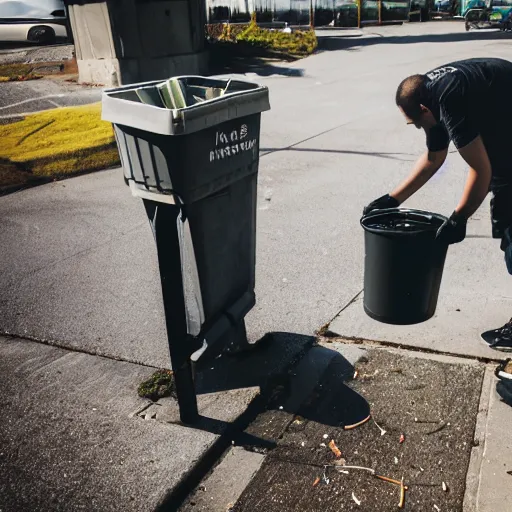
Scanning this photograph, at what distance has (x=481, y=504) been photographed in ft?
8.51

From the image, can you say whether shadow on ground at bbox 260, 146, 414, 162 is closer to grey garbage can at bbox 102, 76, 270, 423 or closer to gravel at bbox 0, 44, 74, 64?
grey garbage can at bbox 102, 76, 270, 423

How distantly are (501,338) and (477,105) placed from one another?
1.41m

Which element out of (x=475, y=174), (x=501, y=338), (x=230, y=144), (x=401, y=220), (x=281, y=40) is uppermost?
(x=230, y=144)

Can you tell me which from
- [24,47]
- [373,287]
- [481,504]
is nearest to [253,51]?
[24,47]

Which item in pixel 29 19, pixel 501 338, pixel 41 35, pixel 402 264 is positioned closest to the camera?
pixel 402 264

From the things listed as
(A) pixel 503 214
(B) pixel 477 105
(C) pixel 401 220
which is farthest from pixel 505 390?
(B) pixel 477 105

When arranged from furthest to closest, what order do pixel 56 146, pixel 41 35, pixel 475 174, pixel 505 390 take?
pixel 41 35 < pixel 56 146 < pixel 505 390 < pixel 475 174

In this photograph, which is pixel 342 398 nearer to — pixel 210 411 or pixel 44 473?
pixel 210 411

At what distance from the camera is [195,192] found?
2.80m

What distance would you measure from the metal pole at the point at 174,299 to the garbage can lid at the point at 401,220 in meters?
1.12

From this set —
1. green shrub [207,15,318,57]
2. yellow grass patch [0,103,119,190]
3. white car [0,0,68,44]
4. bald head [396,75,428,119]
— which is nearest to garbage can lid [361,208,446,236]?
bald head [396,75,428,119]

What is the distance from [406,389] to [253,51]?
15573 mm

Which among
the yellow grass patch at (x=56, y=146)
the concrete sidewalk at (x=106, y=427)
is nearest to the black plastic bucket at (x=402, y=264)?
the concrete sidewalk at (x=106, y=427)

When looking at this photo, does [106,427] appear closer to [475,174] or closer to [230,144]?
[230,144]
